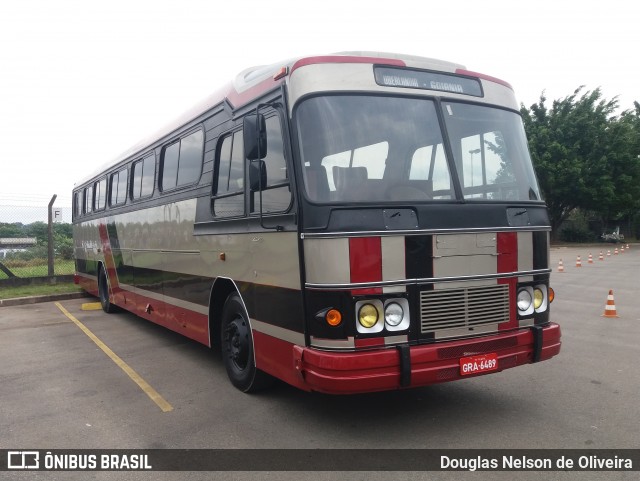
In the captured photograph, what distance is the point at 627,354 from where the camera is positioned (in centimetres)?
750

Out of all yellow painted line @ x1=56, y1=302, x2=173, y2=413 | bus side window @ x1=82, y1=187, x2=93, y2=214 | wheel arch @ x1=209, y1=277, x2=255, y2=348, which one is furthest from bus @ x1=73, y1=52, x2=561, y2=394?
bus side window @ x1=82, y1=187, x2=93, y2=214

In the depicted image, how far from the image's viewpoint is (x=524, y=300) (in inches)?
201

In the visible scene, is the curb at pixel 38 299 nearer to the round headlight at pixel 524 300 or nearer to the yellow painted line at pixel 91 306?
the yellow painted line at pixel 91 306

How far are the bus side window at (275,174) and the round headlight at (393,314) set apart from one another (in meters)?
1.18

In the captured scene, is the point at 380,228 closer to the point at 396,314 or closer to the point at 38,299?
the point at 396,314

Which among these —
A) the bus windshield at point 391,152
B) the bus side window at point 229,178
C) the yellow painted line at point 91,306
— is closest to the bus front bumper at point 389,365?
the bus windshield at point 391,152

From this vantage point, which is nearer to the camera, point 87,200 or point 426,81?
point 426,81

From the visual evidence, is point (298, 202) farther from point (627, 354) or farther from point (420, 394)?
point (627, 354)

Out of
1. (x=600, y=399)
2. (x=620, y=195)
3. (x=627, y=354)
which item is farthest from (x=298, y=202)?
(x=620, y=195)

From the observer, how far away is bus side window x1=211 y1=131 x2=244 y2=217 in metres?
5.87

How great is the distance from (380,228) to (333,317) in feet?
2.52

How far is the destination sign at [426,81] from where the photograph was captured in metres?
4.93

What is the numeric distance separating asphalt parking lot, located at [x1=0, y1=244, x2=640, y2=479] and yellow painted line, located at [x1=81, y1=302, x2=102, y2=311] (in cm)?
490

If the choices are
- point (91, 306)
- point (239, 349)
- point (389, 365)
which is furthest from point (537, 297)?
point (91, 306)
